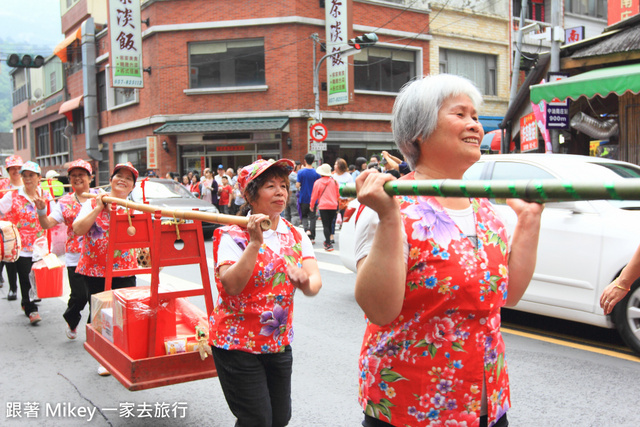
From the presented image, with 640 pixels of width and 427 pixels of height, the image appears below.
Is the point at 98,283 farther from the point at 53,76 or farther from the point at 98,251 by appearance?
the point at 53,76

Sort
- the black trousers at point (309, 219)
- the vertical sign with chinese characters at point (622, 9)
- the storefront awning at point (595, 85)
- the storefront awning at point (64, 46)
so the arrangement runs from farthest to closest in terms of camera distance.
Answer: the storefront awning at point (64, 46)
the vertical sign with chinese characters at point (622, 9)
the black trousers at point (309, 219)
the storefront awning at point (595, 85)

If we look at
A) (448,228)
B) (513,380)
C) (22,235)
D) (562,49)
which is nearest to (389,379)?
(448,228)

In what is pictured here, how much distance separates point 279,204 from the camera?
9.52ft

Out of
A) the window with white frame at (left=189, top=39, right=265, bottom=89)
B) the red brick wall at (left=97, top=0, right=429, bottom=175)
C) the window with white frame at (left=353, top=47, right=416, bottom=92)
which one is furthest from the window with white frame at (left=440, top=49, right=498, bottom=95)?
the window with white frame at (left=189, top=39, right=265, bottom=89)

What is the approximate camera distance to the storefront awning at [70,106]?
31.4 meters

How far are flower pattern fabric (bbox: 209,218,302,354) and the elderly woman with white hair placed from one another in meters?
0.89

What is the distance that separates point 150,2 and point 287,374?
2385cm

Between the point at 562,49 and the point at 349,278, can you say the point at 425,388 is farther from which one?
the point at 562,49

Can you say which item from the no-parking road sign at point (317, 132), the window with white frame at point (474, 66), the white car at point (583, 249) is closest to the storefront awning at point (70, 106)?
the no-parking road sign at point (317, 132)

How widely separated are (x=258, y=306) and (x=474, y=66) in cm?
2610

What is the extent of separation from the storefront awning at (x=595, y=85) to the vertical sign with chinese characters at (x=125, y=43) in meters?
17.6

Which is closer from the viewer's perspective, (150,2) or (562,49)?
(562,49)

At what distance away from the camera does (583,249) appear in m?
5.23

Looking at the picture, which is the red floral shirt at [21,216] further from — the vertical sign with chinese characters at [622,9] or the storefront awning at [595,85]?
the vertical sign with chinese characters at [622,9]
